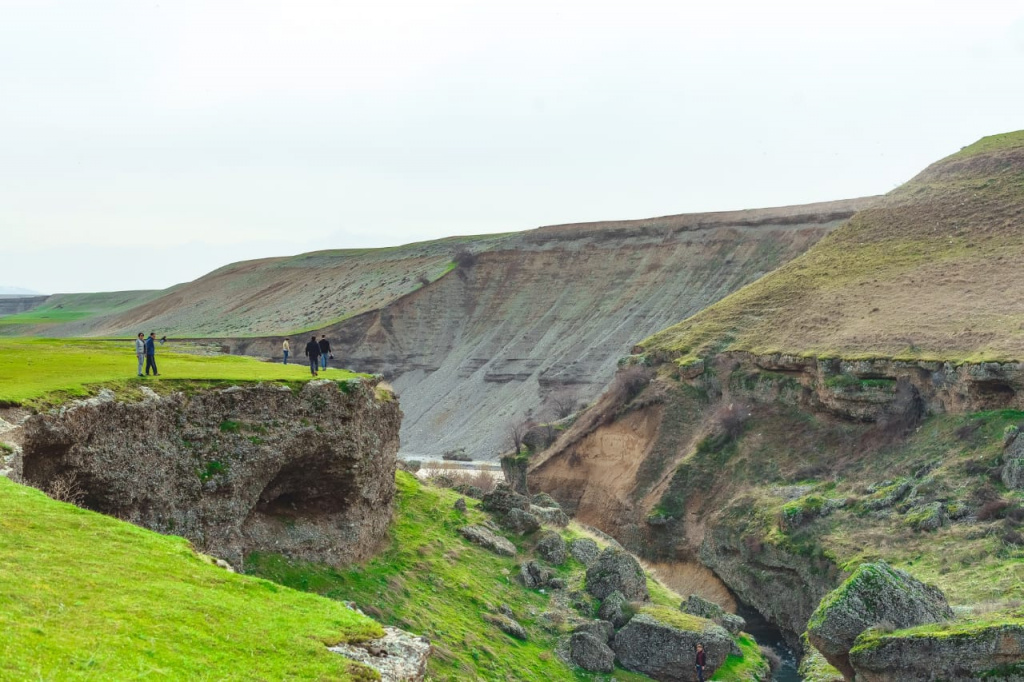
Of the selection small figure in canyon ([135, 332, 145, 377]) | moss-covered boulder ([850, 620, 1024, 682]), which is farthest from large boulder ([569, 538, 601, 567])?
small figure in canyon ([135, 332, 145, 377])

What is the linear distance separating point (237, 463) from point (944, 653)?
1590cm

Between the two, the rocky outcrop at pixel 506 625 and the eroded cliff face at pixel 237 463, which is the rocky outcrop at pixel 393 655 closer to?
the eroded cliff face at pixel 237 463

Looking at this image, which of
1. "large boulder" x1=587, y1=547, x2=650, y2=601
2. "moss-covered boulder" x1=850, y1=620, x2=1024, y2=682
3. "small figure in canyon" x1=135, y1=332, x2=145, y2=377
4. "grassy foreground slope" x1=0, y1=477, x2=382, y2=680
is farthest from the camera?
"large boulder" x1=587, y1=547, x2=650, y2=601

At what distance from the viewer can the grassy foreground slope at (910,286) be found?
47.6 metres

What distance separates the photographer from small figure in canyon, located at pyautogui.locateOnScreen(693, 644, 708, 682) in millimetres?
27272

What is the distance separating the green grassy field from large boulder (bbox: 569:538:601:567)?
1119 centimetres

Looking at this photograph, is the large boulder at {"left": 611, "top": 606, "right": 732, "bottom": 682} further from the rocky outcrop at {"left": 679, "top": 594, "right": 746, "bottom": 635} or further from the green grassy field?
the green grassy field

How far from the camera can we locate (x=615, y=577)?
30.5 metres

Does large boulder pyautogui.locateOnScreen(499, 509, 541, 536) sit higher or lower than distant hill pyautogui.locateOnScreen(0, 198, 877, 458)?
lower

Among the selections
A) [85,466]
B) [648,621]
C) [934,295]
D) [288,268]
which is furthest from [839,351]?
[288,268]

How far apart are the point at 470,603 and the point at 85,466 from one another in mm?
12034

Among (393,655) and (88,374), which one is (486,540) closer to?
(88,374)

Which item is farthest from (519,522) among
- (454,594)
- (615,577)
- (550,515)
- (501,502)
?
(454,594)

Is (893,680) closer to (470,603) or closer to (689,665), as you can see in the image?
(689,665)
